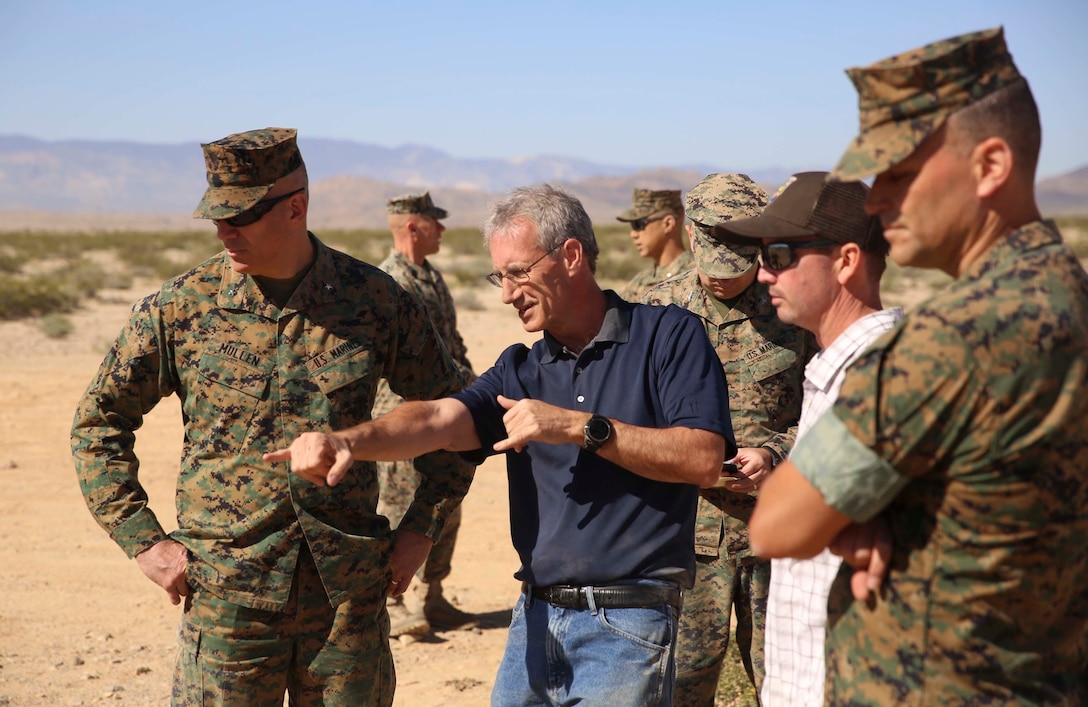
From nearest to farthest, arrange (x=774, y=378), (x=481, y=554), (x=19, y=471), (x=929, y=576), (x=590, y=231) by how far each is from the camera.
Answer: (x=929, y=576)
(x=590, y=231)
(x=774, y=378)
(x=481, y=554)
(x=19, y=471)

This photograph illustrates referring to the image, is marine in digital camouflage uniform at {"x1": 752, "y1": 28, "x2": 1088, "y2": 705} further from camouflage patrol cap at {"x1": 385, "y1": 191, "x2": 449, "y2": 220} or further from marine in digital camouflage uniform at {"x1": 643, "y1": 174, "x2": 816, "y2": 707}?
camouflage patrol cap at {"x1": 385, "y1": 191, "x2": 449, "y2": 220}

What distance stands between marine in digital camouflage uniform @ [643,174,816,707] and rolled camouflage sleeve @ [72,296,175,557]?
2.02 metres

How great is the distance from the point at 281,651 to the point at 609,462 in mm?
1265

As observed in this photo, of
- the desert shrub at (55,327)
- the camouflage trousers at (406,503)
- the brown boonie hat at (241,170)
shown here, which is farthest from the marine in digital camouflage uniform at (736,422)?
the desert shrub at (55,327)

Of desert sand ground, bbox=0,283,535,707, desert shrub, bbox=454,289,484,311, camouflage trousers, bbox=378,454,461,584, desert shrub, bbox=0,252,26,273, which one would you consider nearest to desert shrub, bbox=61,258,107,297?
desert shrub, bbox=0,252,26,273

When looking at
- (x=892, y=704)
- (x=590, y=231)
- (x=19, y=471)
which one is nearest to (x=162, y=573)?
(x=590, y=231)

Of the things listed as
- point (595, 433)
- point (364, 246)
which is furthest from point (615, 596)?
point (364, 246)

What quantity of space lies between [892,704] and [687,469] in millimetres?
1002

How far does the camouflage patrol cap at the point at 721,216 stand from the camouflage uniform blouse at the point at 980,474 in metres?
2.34

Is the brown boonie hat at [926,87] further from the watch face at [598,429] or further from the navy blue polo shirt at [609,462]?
the navy blue polo shirt at [609,462]

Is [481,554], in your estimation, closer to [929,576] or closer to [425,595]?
[425,595]

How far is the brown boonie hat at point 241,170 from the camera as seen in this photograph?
11.1ft

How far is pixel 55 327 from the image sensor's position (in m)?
18.7

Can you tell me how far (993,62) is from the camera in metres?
1.93
